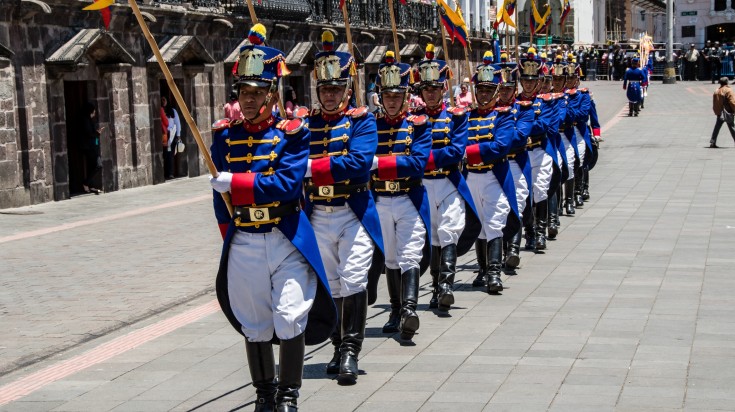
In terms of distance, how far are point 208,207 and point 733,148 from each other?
14.1 m

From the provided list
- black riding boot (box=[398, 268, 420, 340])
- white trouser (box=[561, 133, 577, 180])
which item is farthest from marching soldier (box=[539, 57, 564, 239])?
black riding boot (box=[398, 268, 420, 340])

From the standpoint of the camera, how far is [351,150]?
24.9 ft

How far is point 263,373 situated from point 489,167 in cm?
497

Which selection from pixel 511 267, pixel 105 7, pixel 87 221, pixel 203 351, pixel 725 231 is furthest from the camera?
pixel 87 221

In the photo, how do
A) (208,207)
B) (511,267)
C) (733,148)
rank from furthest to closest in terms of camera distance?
1. (733,148)
2. (208,207)
3. (511,267)

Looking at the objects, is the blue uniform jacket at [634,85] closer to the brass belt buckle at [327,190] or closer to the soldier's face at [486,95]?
the soldier's face at [486,95]

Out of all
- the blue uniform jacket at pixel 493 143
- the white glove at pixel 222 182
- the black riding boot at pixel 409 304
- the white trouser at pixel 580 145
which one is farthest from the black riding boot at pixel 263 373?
the white trouser at pixel 580 145

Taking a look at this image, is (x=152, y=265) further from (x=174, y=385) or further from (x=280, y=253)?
(x=280, y=253)

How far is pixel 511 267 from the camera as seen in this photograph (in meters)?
11.7

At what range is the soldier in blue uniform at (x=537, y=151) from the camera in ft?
42.6

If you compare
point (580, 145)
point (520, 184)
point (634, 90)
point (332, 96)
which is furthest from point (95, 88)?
point (634, 90)

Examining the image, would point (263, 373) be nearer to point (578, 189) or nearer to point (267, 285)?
point (267, 285)

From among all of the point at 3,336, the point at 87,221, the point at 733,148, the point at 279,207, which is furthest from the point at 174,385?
the point at 733,148

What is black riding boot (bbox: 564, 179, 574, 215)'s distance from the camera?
52.5 ft
